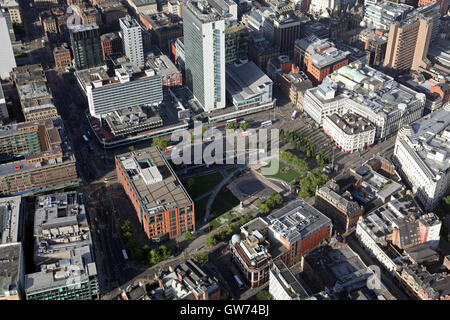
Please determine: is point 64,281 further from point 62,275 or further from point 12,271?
point 12,271

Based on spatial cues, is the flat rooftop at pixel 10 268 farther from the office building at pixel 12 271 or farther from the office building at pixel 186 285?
the office building at pixel 186 285

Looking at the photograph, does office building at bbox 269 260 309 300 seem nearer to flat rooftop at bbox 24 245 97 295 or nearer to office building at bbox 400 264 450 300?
office building at bbox 400 264 450 300

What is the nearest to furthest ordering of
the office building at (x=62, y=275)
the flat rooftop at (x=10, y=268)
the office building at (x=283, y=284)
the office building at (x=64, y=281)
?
the flat rooftop at (x=10, y=268)
the office building at (x=283, y=284)
the office building at (x=64, y=281)
the office building at (x=62, y=275)

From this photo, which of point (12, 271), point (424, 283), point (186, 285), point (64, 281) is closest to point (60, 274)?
point (64, 281)

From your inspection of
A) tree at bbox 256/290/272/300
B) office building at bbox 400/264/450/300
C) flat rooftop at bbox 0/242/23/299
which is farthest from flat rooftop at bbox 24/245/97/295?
office building at bbox 400/264/450/300

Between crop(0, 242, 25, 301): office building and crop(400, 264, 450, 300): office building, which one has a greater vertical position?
crop(0, 242, 25, 301): office building

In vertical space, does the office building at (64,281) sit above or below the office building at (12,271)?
below

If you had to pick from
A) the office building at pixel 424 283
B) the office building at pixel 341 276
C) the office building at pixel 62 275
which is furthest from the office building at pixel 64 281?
the office building at pixel 424 283
